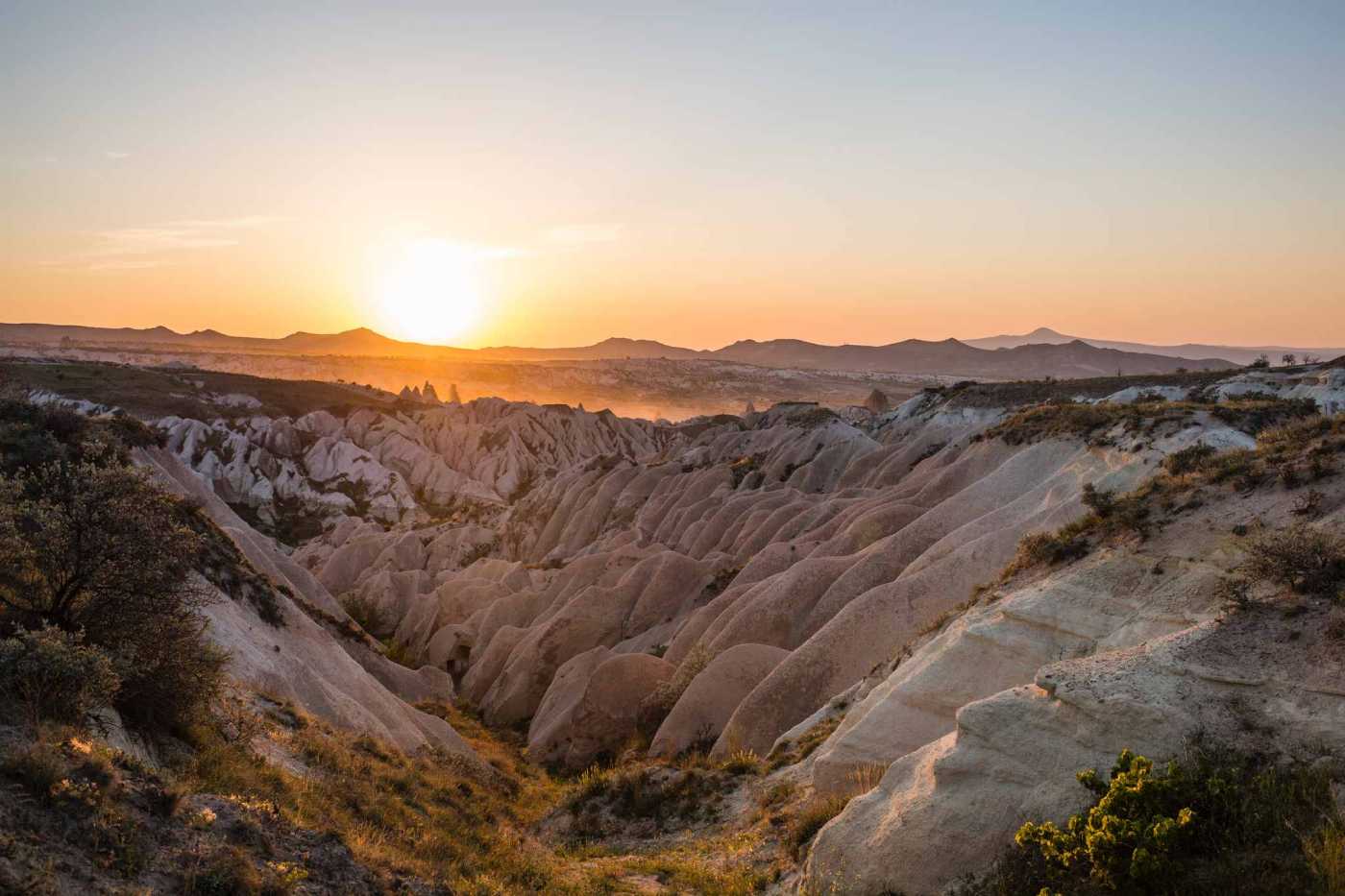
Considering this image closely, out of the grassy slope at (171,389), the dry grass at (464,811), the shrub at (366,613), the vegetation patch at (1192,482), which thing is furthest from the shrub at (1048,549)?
the grassy slope at (171,389)

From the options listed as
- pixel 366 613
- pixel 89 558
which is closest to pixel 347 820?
pixel 89 558

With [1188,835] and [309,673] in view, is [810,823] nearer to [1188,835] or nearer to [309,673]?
[1188,835]

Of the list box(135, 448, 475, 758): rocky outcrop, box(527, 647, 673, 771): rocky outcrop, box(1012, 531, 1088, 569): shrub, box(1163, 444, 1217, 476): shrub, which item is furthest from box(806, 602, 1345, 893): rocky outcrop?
box(527, 647, 673, 771): rocky outcrop

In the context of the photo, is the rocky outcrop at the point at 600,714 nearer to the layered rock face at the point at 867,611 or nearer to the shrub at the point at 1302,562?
the layered rock face at the point at 867,611

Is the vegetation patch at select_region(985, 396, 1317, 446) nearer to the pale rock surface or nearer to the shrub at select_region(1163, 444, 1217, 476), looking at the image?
the shrub at select_region(1163, 444, 1217, 476)

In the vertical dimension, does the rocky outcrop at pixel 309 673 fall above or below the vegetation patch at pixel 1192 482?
below

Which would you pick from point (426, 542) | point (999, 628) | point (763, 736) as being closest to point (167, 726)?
point (999, 628)
